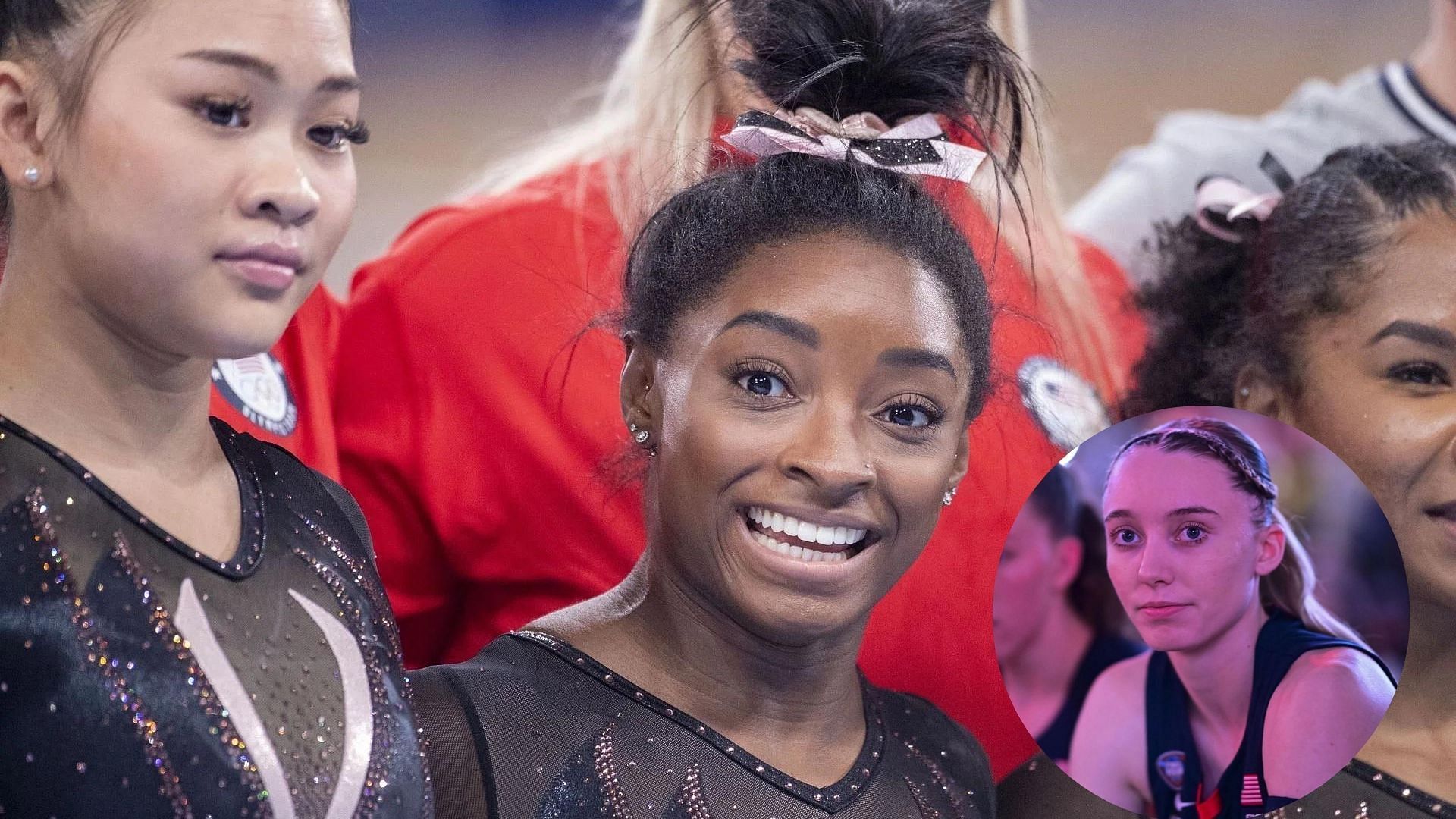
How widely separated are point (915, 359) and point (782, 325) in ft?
0.35

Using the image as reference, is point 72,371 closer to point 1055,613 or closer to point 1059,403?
point 1055,613

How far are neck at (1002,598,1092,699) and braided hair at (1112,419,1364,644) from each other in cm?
13

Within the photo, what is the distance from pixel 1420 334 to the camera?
151 centimetres

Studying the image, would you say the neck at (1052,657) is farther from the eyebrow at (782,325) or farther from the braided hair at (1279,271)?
the braided hair at (1279,271)

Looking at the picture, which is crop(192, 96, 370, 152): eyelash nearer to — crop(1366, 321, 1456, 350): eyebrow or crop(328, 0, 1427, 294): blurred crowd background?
crop(328, 0, 1427, 294): blurred crowd background

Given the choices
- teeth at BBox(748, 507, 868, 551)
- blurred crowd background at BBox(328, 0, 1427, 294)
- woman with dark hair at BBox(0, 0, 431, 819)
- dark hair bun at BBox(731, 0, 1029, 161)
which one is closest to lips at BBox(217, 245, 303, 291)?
woman with dark hair at BBox(0, 0, 431, 819)

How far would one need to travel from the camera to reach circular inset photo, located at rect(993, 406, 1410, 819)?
128 centimetres

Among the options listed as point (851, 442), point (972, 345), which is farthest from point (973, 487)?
point (851, 442)

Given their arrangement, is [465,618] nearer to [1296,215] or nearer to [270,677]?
[270,677]

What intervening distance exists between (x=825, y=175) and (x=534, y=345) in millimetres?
452

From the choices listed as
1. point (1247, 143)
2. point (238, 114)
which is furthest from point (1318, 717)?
point (1247, 143)

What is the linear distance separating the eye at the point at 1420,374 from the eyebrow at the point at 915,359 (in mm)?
452

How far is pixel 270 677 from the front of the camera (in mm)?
1061

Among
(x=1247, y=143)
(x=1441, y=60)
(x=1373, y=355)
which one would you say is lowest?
(x=1373, y=355)
